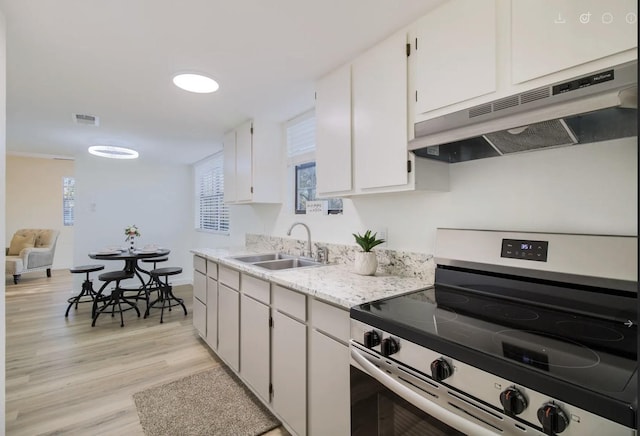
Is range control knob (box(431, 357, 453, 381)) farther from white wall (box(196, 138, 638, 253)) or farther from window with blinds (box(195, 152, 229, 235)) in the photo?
window with blinds (box(195, 152, 229, 235))

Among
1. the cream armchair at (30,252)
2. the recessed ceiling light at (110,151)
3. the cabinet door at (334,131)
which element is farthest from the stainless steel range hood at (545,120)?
the cream armchair at (30,252)

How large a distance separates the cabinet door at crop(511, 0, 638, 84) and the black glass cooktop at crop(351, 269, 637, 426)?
806mm

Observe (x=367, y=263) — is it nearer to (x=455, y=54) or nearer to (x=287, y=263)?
(x=287, y=263)

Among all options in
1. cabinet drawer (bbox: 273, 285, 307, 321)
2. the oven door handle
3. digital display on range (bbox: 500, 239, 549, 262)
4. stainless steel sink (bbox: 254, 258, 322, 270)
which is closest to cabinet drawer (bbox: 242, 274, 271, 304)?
cabinet drawer (bbox: 273, 285, 307, 321)

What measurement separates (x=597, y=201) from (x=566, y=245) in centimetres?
20

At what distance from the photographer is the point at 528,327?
3.36 feet

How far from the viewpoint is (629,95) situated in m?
0.84

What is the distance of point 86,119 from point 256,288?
2.63m

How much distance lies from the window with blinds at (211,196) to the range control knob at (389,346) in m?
3.79

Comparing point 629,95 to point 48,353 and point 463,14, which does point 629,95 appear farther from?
point 48,353

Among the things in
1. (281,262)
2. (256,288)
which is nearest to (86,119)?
(281,262)

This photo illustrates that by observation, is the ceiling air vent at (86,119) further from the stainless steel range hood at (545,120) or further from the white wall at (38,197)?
the white wall at (38,197)

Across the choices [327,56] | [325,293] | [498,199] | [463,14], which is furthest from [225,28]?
[498,199]

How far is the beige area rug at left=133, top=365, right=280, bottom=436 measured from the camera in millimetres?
1868
